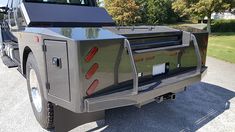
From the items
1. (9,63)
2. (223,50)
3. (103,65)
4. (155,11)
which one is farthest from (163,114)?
(155,11)

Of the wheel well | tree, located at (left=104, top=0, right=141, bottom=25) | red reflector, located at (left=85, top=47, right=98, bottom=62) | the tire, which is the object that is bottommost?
the tire

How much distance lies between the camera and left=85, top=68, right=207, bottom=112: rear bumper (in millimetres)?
2660

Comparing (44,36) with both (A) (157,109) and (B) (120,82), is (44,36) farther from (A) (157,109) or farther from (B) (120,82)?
(A) (157,109)

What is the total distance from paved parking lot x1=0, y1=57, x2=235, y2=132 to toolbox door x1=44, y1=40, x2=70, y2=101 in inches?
38.6

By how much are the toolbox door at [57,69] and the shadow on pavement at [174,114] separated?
1.11 m

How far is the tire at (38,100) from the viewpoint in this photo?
10.5 feet

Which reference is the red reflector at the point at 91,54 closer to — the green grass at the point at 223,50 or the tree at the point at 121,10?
the green grass at the point at 223,50

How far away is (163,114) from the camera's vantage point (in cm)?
416

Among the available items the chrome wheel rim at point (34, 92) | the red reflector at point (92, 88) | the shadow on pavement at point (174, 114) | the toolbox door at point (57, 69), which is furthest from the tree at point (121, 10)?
the red reflector at point (92, 88)

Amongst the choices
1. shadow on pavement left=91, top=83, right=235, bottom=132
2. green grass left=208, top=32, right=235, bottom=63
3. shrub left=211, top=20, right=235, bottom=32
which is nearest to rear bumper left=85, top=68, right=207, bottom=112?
shadow on pavement left=91, top=83, right=235, bottom=132

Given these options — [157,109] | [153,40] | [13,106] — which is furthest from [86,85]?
[13,106]

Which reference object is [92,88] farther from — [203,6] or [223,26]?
[223,26]

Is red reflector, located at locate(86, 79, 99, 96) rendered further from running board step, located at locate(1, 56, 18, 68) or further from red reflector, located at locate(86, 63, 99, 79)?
running board step, located at locate(1, 56, 18, 68)

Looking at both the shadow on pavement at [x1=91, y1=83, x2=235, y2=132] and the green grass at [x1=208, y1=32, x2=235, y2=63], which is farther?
the green grass at [x1=208, y1=32, x2=235, y2=63]
